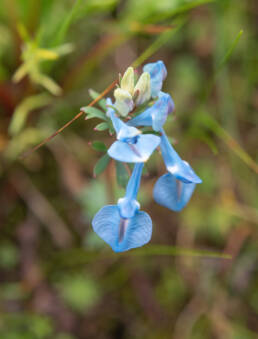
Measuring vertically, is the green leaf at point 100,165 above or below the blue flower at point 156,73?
Result: below

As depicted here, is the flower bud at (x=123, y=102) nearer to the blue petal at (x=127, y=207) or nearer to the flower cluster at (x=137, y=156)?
the flower cluster at (x=137, y=156)

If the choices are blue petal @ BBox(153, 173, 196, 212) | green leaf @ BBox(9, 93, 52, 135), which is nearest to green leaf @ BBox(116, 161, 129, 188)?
blue petal @ BBox(153, 173, 196, 212)

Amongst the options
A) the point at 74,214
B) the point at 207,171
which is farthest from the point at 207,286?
the point at 74,214

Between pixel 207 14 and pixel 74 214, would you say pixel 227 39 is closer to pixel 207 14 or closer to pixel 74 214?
pixel 207 14

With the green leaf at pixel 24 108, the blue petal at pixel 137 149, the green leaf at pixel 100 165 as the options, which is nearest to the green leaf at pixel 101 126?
the green leaf at pixel 100 165

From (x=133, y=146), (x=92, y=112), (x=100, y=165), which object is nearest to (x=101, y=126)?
(x=92, y=112)

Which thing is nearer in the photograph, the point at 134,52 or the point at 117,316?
the point at 117,316

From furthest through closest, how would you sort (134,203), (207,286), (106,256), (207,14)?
(207,14) < (207,286) < (106,256) < (134,203)
